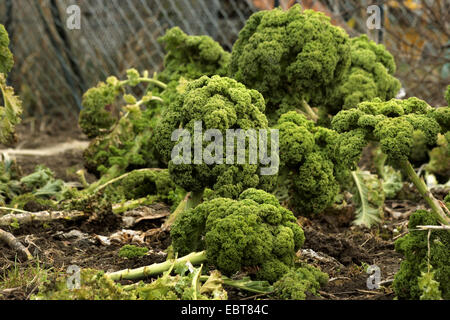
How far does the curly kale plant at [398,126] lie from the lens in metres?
2.76

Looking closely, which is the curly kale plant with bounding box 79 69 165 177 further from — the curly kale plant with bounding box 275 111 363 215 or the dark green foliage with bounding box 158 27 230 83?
the curly kale plant with bounding box 275 111 363 215

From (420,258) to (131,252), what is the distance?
157cm

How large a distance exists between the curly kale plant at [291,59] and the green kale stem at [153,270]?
152 centimetres

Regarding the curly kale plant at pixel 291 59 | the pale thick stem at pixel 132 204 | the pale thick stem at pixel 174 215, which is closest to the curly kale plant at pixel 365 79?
the curly kale plant at pixel 291 59

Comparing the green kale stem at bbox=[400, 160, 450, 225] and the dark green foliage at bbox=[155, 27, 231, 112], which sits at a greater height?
the dark green foliage at bbox=[155, 27, 231, 112]

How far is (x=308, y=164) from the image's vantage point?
390 cm

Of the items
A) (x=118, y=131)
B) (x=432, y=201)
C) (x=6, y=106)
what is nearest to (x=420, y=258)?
(x=432, y=201)

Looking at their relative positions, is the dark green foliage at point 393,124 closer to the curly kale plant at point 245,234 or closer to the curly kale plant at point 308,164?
the curly kale plant at point 245,234

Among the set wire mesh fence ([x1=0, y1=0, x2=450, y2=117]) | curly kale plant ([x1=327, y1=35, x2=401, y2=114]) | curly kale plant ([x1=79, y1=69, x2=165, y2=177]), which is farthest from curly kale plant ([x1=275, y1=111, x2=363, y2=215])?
wire mesh fence ([x1=0, y1=0, x2=450, y2=117])

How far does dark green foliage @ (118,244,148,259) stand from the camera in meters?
3.61

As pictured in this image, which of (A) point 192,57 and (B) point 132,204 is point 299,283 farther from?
(A) point 192,57

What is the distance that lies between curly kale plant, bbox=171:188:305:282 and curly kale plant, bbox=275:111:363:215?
69cm
